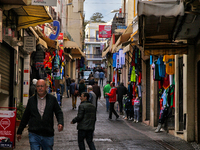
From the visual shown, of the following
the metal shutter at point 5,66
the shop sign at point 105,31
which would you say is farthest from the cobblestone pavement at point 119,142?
the shop sign at point 105,31

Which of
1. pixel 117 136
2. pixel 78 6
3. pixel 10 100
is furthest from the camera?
pixel 78 6

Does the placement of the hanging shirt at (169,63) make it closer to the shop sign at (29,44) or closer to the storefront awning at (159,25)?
the storefront awning at (159,25)

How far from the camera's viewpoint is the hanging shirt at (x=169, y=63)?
1299 centimetres

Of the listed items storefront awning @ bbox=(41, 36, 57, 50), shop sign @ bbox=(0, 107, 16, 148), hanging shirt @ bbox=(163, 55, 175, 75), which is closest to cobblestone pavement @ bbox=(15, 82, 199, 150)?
shop sign @ bbox=(0, 107, 16, 148)

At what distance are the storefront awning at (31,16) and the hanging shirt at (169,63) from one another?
437 cm

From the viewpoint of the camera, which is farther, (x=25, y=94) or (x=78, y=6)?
(x=78, y=6)

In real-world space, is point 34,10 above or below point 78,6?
below

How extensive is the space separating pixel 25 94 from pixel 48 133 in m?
11.1

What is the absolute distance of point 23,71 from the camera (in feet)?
56.3

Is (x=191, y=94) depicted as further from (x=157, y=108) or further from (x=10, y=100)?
(x=10, y=100)

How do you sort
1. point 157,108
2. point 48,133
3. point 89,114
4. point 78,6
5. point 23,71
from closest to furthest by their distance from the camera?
point 48,133 < point 89,114 < point 157,108 < point 23,71 < point 78,6

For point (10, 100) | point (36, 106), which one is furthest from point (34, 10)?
point (36, 106)

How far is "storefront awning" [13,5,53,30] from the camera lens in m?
12.7

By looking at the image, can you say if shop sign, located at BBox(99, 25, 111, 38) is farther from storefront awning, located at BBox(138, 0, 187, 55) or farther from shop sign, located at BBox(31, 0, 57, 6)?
storefront awning, located at BBox(138, 0, 187, 55)
